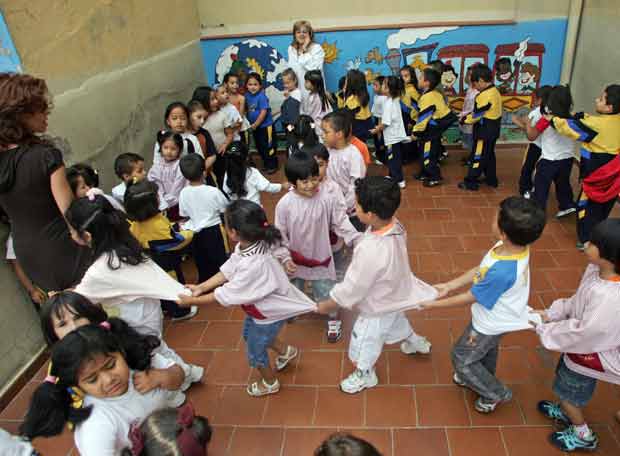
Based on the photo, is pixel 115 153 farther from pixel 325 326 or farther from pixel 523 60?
pixel 523 60

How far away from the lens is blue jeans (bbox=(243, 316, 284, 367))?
Answer: 2514 millimetres

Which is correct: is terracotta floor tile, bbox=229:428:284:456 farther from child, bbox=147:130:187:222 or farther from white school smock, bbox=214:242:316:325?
child, bbox=147:130:187:222

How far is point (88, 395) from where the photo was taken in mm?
1669

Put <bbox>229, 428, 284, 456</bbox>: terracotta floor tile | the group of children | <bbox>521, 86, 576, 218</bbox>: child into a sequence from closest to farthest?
the group of children
<bbox>229, 428, 284, 456</bbox>: terracotta floor tile
<bbox>521, 86, 576, 218</bbox>: child

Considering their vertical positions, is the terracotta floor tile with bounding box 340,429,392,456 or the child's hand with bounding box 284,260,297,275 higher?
the child's hand with bounding box 284,260,297,275

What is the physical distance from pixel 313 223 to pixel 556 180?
2886 mm

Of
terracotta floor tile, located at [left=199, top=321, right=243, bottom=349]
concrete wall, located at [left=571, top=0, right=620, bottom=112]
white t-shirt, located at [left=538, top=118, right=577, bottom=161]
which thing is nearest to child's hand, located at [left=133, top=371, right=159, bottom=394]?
terracotta floor tile, located at [left=199, top=321, right=243, bottom=349]

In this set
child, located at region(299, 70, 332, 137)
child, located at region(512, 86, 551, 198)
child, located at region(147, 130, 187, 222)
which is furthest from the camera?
child, located at region(299, 70, 332, 137)

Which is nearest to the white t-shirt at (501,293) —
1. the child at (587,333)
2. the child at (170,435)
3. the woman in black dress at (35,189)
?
the child at (587,333)

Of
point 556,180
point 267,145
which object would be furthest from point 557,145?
point 267,145

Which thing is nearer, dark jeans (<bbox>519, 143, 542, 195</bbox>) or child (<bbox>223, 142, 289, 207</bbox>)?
child (<bbox>223, 142, 289, 207</bbox>)

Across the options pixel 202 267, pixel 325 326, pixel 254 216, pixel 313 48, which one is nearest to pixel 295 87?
pixel 313 48

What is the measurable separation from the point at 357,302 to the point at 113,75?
3.43 m

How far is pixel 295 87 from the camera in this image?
18.9 ft
